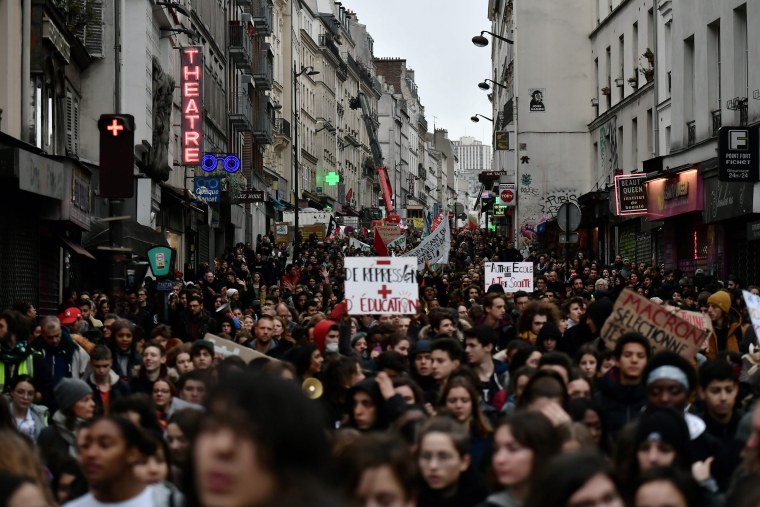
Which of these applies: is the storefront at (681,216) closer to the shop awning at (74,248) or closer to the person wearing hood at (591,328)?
the shop awning at (74,248)

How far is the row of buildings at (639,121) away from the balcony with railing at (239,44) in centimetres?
1091

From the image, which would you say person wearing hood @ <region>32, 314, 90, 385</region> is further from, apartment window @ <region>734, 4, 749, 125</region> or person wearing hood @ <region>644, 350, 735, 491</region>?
apartment window @ <region>734, 4, 749, 125</region>

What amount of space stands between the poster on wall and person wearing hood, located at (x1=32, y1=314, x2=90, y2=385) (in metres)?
49.2

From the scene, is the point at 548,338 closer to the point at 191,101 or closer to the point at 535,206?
the point at 191,101

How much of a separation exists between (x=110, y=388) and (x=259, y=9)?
62.9 meters

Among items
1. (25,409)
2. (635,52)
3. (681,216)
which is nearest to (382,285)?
(25,409)

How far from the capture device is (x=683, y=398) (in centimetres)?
880

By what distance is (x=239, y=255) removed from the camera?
44.5m

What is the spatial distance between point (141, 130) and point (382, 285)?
76.1ft

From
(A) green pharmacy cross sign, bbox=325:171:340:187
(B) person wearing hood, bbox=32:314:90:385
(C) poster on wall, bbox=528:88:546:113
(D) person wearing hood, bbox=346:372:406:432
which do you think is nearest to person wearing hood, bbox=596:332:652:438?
(D) person wearing hood, bbox=346:372:406:432

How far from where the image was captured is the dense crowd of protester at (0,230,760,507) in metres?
3.39

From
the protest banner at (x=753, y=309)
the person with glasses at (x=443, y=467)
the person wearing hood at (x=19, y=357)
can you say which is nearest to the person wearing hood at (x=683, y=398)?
the person with glasses at (x=443, y=467)

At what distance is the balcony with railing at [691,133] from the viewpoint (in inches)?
1420

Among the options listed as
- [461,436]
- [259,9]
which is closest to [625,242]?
[259,9]
